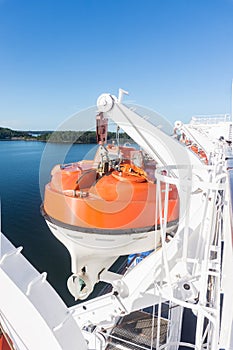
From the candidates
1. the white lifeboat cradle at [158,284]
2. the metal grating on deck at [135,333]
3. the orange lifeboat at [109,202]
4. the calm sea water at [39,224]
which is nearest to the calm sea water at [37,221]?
the calm sea water at [39,224]

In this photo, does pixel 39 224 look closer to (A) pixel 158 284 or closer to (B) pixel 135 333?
(B) pixel 135 333

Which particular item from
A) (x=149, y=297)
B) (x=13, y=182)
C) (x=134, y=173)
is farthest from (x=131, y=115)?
(x=13, y=182)

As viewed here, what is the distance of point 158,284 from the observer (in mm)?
1274

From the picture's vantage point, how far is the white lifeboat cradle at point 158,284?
0.63 m

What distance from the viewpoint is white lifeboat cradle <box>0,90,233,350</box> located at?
63 centimetres

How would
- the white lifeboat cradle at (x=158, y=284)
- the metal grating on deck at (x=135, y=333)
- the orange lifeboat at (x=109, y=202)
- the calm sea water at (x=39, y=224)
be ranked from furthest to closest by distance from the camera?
the calm sea water at (x=39, y=224), the orange lifeboat at (x=109, y=202), the metal grating on deck at (x=135, y=333), the white lifeboat cradle at (x=158, y=284)

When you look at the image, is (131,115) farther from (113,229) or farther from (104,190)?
(113,229)

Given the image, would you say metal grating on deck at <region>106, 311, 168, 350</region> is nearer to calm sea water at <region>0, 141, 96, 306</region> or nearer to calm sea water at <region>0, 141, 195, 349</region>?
calm sea water at <region>0, 141, 195, 349</region>

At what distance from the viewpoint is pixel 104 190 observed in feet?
8.37

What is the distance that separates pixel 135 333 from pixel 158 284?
1.47m

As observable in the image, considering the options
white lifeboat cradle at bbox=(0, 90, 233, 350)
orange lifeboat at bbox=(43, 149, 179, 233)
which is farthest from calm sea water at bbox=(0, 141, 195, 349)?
white lifeboat cradle at bbox=(0, 90, 233, 350)

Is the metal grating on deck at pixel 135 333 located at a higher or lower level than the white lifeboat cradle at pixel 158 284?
lower

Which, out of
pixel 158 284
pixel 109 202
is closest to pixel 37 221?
pixel 109 202

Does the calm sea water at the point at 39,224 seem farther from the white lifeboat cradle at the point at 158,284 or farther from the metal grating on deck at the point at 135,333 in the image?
the white lifeboat cradle at the point at 158,284
